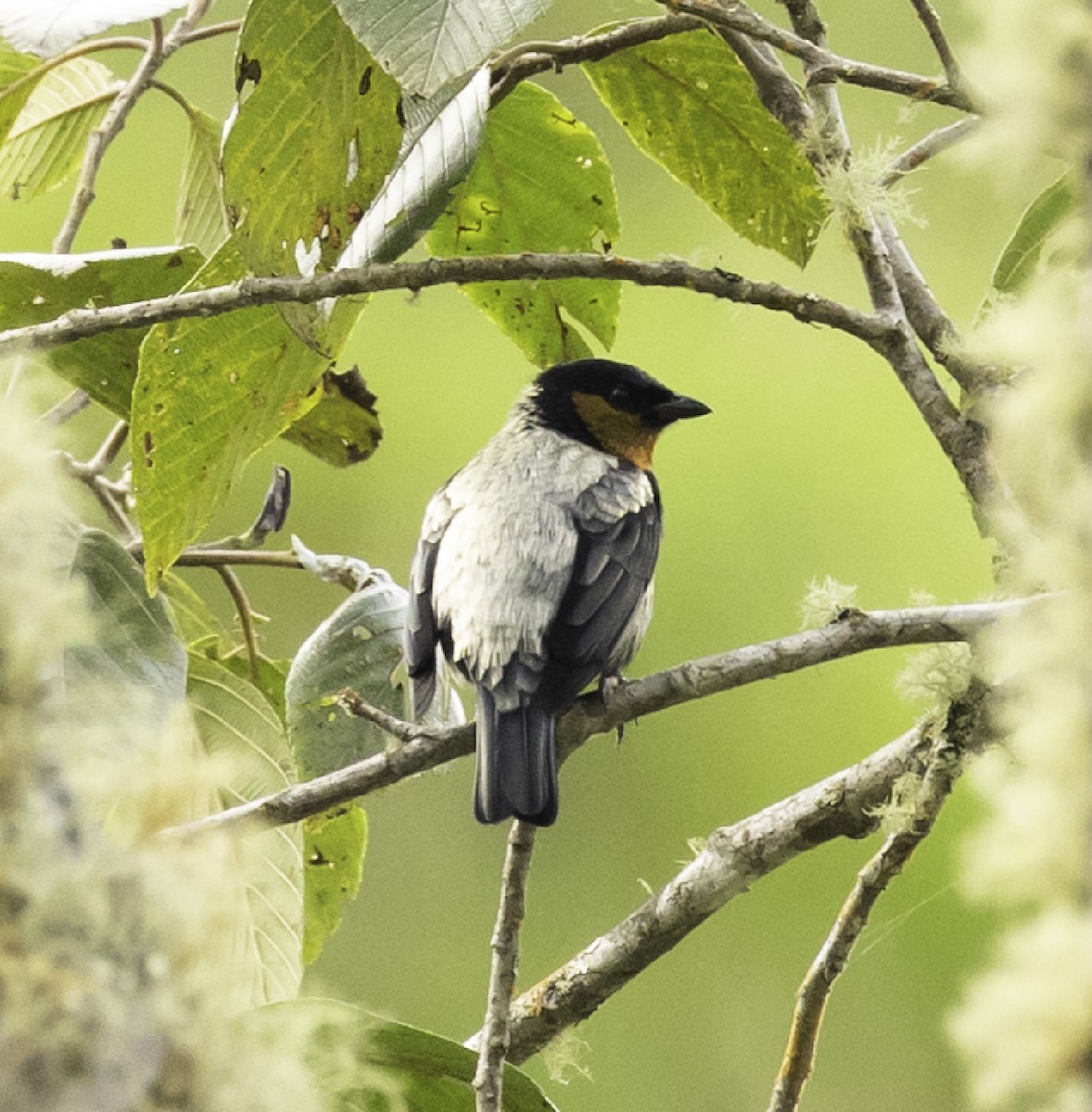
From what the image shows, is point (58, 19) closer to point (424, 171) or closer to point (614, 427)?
point (424, 171)

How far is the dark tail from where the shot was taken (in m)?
1.44

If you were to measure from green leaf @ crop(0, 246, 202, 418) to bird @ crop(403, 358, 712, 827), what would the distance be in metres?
0.41

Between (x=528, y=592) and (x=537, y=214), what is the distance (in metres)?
0.45

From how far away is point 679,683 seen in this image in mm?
1021

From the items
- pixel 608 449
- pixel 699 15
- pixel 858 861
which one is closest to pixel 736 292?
pixel 699 15

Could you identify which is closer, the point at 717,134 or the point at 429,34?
the point at 429,34

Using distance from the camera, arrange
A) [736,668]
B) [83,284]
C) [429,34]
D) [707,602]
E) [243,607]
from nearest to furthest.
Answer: [429,34], [736,668], [83,284], [243,607], [707,602]

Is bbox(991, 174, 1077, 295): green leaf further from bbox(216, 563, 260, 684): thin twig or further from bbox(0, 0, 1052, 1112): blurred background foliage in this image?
bbox(0, 0, 1052, 1112): blurred background foliage

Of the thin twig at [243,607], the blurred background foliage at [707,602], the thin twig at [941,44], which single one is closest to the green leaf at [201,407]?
the thin twig at [243,607]

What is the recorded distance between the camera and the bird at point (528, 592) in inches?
60.9

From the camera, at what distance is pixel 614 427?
225cm

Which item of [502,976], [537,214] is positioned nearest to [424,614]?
[537,214]

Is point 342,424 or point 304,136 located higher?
point 342,424

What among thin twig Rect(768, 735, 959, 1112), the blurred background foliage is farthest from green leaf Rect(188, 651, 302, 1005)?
the blurred background foliage
